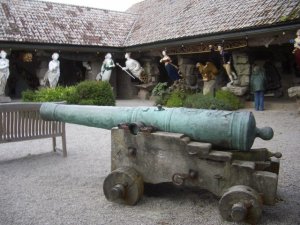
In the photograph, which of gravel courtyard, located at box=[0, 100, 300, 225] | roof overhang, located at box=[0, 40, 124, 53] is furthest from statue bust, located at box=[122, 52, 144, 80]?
gravel courtyard, located at box=[0, 100, 300, 225]

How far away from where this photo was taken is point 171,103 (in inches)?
455

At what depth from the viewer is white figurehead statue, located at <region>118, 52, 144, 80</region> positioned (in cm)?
1627

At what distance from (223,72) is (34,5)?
32.6 feet

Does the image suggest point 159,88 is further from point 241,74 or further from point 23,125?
point 23,125

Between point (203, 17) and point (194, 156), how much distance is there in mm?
11168

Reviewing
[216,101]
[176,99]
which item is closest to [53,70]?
[176,99]

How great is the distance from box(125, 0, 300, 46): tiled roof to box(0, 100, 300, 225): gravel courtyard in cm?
566

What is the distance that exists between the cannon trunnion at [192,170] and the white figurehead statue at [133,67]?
1286cm

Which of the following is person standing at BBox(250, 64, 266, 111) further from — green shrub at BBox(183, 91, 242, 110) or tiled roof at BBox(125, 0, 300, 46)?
tiled roof at BBox(125, 0, 300, 46)

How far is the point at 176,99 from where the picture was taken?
11.6 meters

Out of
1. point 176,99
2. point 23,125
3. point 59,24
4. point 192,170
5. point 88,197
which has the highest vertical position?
point 59,24

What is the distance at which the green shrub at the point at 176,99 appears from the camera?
37.6 feet

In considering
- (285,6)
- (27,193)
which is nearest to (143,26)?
(285,6)

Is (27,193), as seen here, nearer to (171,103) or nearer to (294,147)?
(294,147)
